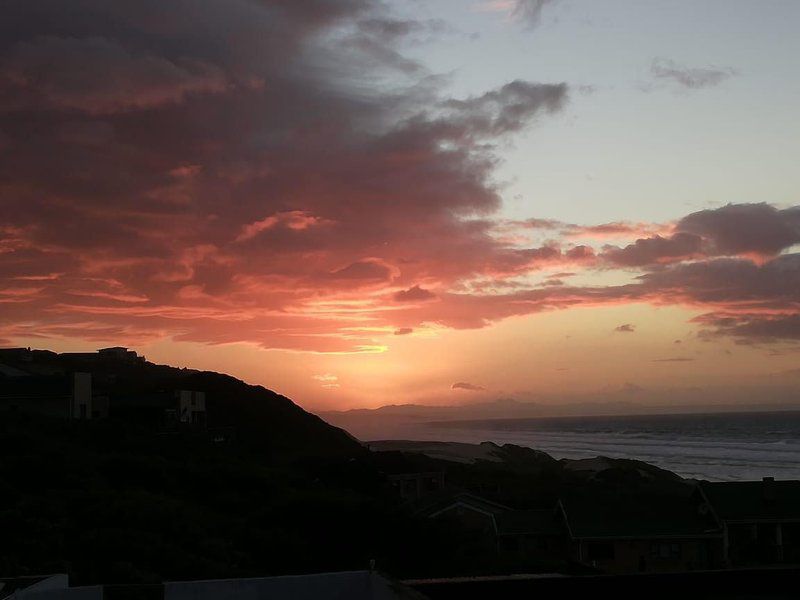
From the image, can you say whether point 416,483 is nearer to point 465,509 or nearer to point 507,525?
point 465,509

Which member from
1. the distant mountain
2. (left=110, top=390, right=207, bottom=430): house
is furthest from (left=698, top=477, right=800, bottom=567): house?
the distant mountain

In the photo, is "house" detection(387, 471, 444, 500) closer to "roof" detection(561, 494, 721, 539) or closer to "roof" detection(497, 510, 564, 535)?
"roof" detection(497, 510, 564, 535)

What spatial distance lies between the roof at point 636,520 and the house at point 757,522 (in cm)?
72

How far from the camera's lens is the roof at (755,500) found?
37781 mm

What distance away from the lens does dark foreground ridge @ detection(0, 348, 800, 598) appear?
23328 millimetres

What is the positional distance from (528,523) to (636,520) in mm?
4925

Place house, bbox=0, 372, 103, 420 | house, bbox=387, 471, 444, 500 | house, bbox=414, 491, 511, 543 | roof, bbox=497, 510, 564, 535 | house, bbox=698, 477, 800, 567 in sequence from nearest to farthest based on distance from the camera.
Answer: house, bbox=698, 477, 800, 567 → roof, bbox=497, 510, 564, 535 → house, bbox=414, 491, 511, 543 → house, bbox=0, 372, 103, 420 → house, bbox=387, 471, 444, 500

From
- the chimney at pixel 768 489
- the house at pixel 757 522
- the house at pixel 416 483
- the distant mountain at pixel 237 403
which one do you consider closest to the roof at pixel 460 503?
the house at pixel 757 522

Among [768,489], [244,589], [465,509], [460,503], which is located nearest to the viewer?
[244,589]

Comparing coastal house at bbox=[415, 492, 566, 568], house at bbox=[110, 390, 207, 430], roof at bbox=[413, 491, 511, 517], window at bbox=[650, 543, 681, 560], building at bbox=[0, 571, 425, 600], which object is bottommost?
window at bbox=[650, 543, 681, 560]

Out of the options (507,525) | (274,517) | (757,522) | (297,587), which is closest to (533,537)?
(507,525)

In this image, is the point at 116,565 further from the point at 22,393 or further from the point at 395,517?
the point at 22,393

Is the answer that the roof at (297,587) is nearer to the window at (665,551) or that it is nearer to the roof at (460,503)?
the window at (665,551)

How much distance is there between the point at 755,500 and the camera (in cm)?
3931
